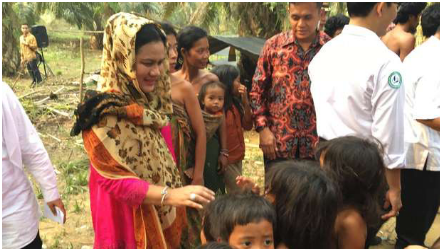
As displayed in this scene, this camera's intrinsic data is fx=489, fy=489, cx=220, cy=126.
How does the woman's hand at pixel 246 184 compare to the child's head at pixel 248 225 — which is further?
the woman's hand at pixel 246 184

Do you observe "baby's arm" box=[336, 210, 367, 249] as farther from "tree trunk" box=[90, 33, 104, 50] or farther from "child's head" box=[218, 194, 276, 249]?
"tree trunk" box=[90, 33, 104, 50]

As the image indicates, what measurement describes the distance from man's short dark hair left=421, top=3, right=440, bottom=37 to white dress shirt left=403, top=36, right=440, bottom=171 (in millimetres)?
132

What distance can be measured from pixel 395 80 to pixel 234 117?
5.08 feet

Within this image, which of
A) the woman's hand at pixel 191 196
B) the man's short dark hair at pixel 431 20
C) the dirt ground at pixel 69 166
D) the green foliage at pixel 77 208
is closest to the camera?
the woman's hand at pixel 191 196

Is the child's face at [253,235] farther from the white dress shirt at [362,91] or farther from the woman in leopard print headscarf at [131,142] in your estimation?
the white dress shirt at [362,91]

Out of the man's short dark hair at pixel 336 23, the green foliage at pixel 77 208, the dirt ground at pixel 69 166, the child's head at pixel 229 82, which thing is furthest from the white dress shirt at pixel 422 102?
the green foliage at pixel 77 208

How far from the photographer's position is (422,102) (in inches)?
114

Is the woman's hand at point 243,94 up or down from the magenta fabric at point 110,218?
up

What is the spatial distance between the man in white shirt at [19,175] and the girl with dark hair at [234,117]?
5.02 ft

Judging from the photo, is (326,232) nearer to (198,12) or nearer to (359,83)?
(359,83)

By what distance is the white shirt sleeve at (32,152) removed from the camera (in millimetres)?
2168

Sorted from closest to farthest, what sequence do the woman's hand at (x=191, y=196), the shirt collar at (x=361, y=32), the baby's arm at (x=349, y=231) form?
the woman's hand at (x=191, y=196) < the baby's arm at (x=349, y=231) < the shirt collar at (x=361, y=32)

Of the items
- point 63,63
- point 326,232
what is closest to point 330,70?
point 326,232

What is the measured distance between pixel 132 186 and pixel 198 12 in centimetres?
852
